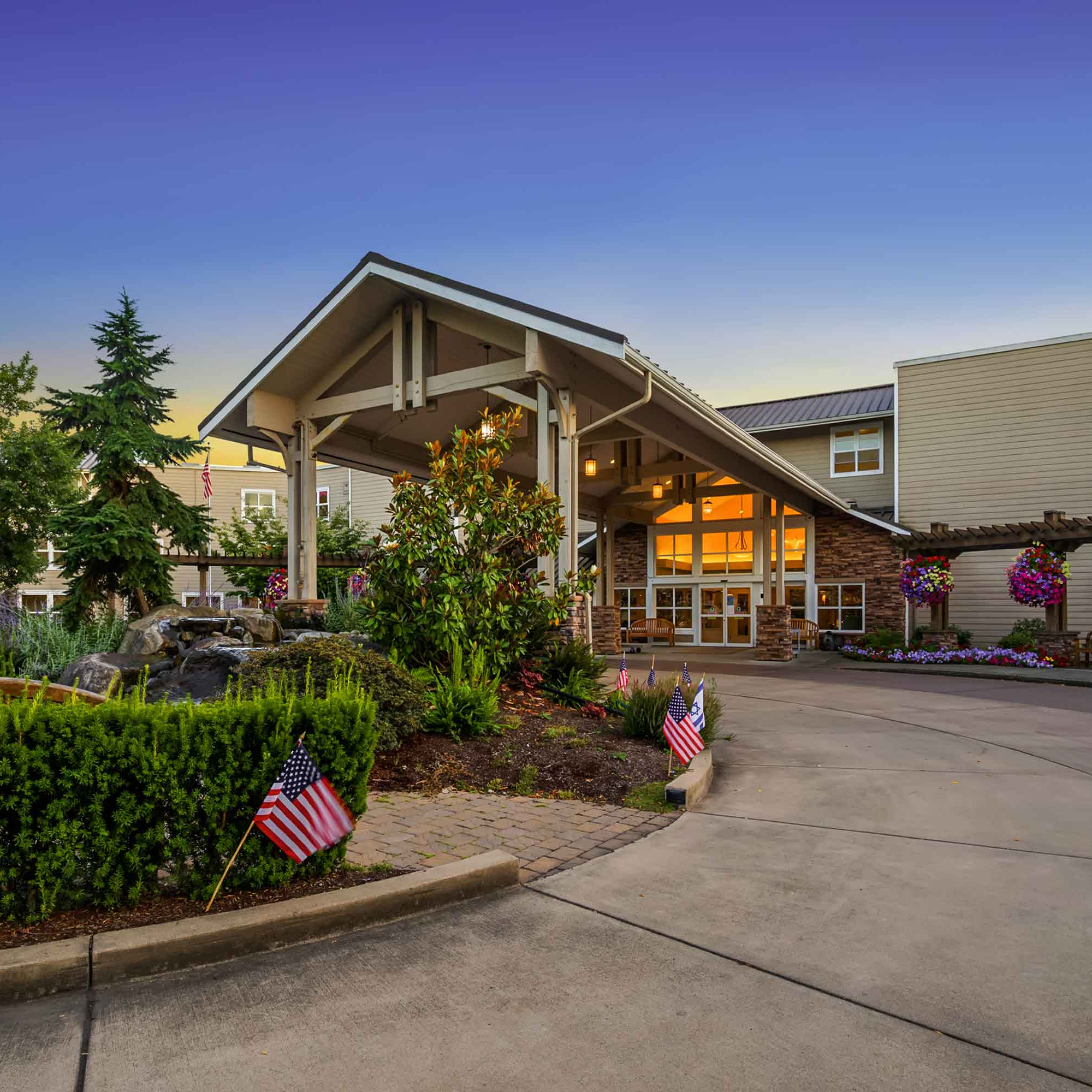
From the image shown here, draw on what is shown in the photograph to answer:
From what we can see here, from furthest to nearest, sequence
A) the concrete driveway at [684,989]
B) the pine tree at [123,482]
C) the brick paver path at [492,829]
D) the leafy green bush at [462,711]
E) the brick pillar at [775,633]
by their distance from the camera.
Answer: the brick pillar at [775,633], the pine tree at [123,482], the leafy green bush at [462,711], the brick paver path at [492,829], the concrete driveway at [684,989]

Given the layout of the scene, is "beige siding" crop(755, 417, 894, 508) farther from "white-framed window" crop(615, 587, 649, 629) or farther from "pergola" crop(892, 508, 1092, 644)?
"white-framed window" crop(615, 587, 649, 629)

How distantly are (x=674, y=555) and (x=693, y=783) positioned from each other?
18.5 m

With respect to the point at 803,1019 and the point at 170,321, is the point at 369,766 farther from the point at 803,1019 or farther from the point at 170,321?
the point at 170,321

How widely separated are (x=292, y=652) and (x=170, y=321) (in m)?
15.2

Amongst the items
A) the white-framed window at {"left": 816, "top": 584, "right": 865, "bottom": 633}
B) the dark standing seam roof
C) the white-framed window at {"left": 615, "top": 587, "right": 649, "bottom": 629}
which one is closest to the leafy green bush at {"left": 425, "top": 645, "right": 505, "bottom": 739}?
the white-framed window at {"left": 816, "top": 584, "right": 865, "bottom": 633}

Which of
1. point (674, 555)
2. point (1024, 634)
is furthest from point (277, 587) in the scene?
point (1024, 634)

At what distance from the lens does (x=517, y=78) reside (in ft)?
42.9

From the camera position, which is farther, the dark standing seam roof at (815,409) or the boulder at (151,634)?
the dark standing seam roof at (815,409)

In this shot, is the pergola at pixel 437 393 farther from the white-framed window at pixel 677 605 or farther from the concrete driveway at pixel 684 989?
the white-framed window at pixel 677 605

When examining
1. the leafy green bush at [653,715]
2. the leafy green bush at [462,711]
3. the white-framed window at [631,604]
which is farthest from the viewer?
the white-framed window at [631,604]

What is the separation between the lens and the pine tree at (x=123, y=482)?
15852 millimetres

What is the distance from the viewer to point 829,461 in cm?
2417

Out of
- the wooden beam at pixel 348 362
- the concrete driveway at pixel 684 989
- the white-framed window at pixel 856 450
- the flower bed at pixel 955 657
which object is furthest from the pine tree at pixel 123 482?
the white-framed window at pixel 856 450

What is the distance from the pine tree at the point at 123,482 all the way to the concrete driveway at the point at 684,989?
14.0m
